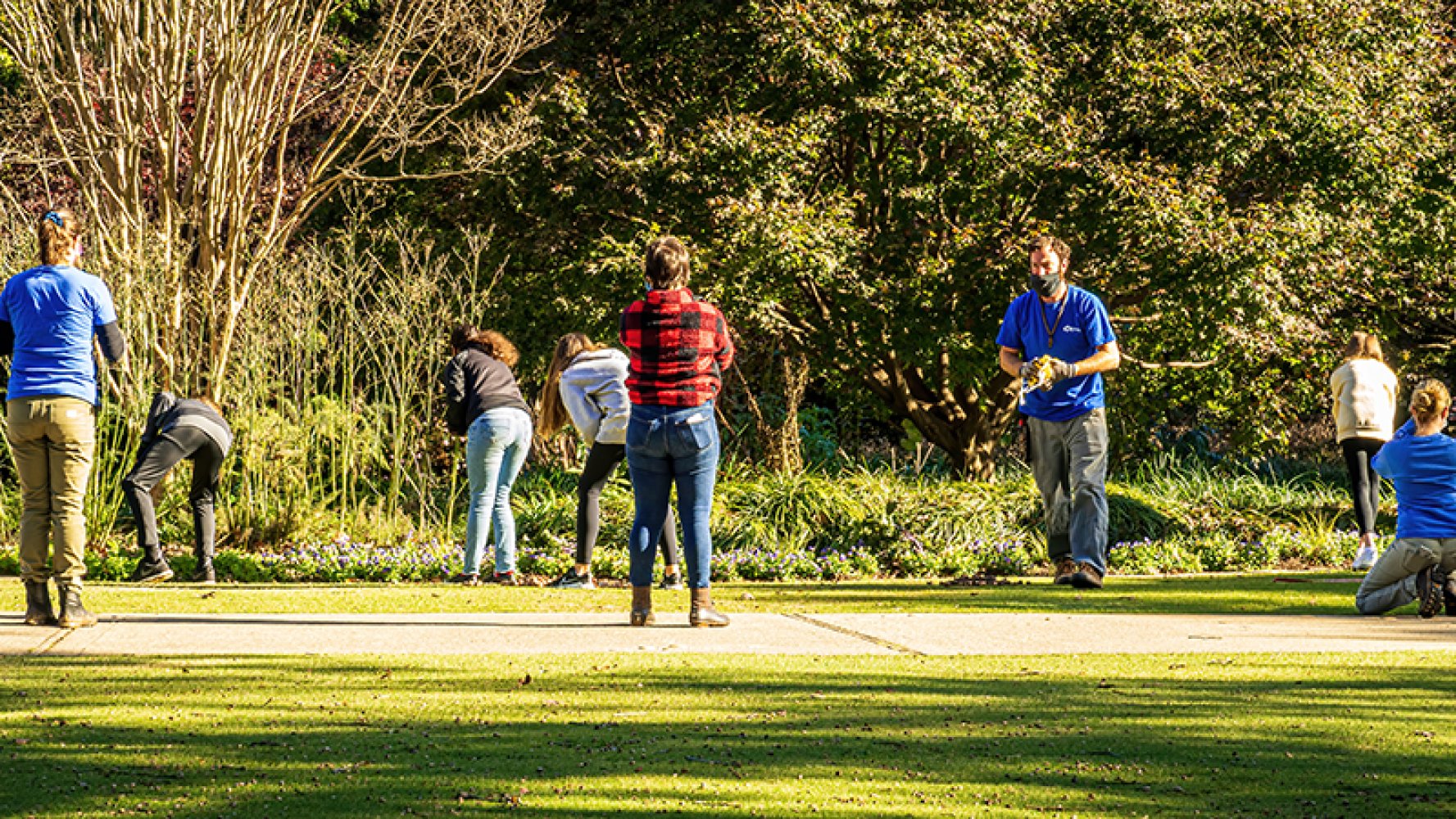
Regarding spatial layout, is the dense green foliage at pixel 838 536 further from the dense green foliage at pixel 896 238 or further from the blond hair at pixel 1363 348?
the blond hair at pixel 1363 348

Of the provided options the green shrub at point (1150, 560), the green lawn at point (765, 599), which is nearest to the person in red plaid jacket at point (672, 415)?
the green lawn at point (765, 599)

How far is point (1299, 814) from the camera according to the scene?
3682 mm

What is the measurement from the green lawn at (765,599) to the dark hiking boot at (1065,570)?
2.3 inches

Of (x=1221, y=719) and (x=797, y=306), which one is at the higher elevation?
(x=797, y=306)

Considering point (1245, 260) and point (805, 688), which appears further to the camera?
point (1245, 260)

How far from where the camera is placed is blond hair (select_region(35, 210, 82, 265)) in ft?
22.3

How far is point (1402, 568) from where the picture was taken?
7.91 meters

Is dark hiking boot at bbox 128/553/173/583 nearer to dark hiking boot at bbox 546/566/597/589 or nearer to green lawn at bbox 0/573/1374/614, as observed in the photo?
green lawn at bbox 0/573/1374/614

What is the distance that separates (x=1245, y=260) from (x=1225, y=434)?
23.0 ft

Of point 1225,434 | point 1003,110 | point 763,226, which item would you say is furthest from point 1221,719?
point 1225,434

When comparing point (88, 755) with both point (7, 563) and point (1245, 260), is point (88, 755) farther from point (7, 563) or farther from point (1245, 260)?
point (1245, 260)

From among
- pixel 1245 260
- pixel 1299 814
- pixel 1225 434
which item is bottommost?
pixel 1299 814

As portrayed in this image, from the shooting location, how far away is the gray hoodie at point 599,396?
9.16 metres

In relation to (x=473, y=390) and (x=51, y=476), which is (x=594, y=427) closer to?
(x=473, y=390)
